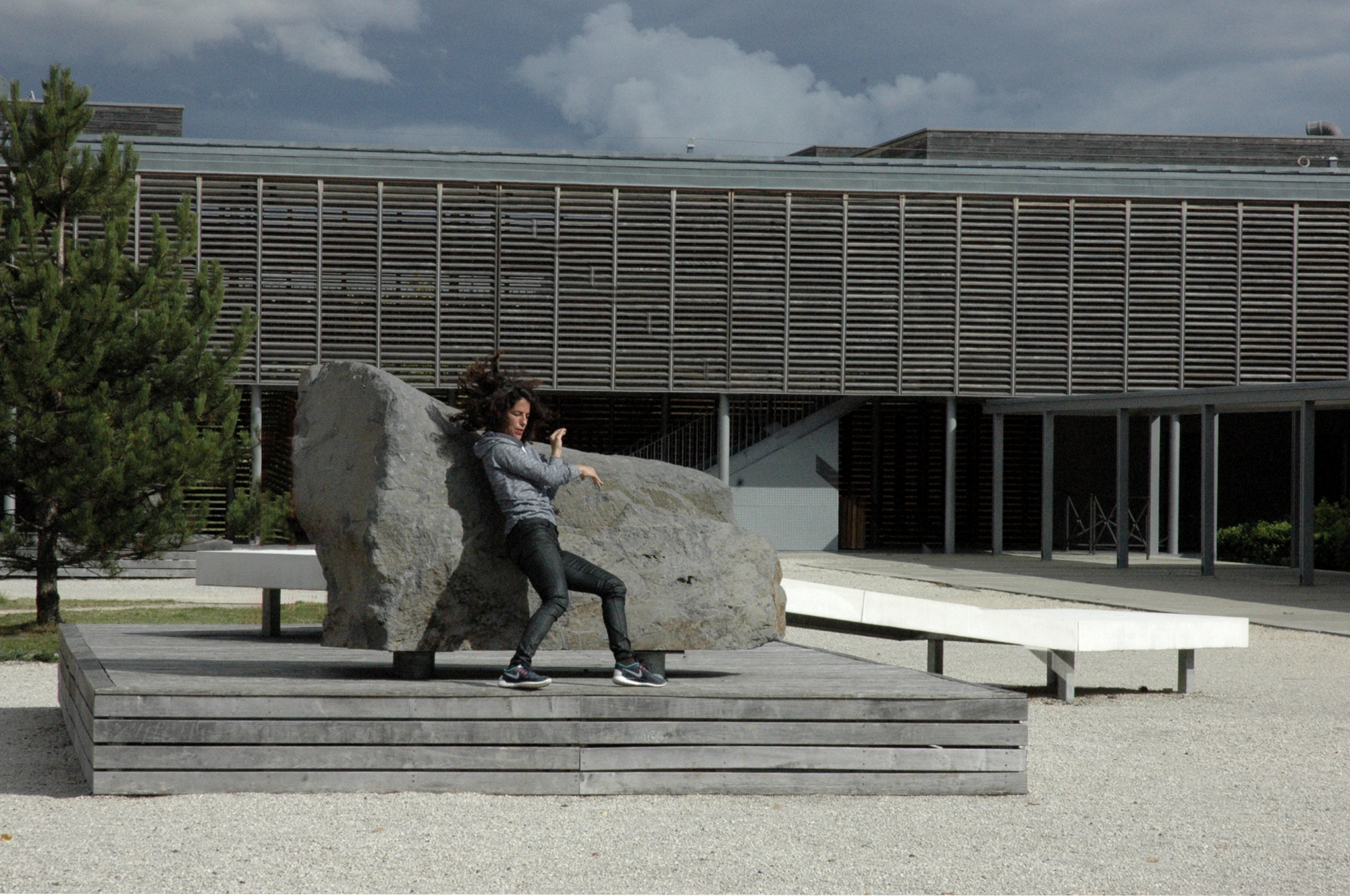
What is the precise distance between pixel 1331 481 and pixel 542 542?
88.9 feet

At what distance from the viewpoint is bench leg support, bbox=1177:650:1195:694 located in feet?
29.4

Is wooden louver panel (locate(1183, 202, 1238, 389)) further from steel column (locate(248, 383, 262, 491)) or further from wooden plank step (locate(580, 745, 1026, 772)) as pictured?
wooden plank step (locate(580, 745, 1026, 772))

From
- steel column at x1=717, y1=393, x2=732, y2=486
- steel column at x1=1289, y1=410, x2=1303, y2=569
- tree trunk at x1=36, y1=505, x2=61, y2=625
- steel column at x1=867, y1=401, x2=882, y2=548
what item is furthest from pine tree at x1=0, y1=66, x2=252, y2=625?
steel column at x1=867, y1=401, x2=882, y2=548

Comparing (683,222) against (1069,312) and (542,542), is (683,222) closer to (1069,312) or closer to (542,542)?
(1069,312)

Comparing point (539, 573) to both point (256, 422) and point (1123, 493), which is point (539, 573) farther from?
point (256, 422)

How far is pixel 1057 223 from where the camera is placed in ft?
84.7

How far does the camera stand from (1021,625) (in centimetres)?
827

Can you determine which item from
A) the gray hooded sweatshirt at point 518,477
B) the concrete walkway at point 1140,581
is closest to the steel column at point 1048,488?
the concrete walkway at point 1140,581

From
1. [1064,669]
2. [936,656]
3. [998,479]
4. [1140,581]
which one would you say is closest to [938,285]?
[998,479]

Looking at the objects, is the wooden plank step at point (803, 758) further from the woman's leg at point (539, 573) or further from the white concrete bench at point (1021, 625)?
the white concrete bench at point (1021, 625)

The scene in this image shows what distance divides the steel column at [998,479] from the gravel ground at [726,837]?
1918cm

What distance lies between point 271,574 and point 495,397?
317 centimetres

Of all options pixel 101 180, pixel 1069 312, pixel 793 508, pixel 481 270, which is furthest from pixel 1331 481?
pixel 101 180

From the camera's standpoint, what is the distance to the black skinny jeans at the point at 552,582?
5.52 meters
